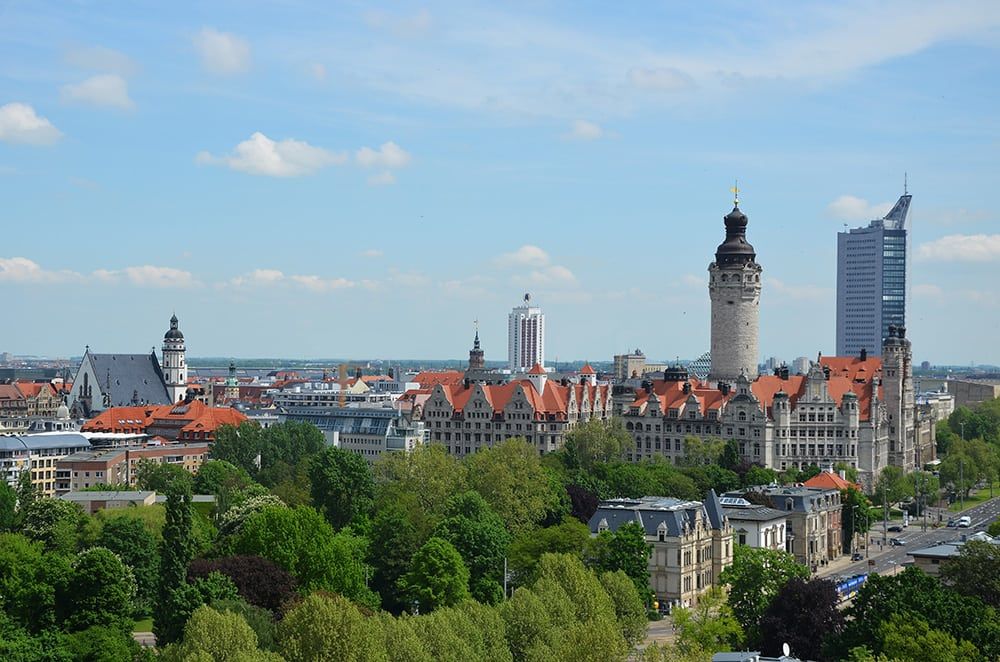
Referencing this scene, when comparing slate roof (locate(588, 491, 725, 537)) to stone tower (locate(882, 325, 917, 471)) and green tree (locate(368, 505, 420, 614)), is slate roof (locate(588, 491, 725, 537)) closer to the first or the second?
green tree (locate(368, 505, 420, 614))

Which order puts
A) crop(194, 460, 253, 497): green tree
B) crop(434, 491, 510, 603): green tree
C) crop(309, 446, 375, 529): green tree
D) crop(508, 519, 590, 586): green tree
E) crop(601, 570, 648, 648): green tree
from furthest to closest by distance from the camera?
crop(194, 460, 253, 497): green tree
crop(309, 446, 375, 529): green tree
crop(508, 519, 590, 586): green tree
crop(434, 491, 510, 603): green tree
crop(601, 570, 648, 648): green tree

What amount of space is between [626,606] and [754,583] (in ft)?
26.6

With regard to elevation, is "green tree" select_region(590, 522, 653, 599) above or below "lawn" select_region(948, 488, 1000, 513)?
above

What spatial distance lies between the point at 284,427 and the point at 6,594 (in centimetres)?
8413

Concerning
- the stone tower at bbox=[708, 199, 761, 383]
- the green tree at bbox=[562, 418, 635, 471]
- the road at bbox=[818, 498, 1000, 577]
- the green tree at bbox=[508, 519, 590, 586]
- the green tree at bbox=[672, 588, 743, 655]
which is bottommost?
the road at bbox=[818, 498, 1000, 577]

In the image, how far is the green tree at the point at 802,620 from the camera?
242ft

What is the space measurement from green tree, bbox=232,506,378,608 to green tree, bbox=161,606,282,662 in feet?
59.4

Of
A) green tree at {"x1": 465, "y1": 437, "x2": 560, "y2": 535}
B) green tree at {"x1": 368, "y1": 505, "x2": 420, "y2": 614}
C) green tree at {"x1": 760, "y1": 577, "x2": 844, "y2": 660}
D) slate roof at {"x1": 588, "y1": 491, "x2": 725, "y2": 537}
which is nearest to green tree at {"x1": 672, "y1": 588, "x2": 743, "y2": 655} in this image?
green tree at {"x1": 760, "y1": 577, "x2": 844, "y2": 660}

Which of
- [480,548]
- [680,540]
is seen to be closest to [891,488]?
[680,540]

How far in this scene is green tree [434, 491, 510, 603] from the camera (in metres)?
88.0

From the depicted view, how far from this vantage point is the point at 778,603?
76250 millimetres

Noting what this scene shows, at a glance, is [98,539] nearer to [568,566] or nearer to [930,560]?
[568,566]

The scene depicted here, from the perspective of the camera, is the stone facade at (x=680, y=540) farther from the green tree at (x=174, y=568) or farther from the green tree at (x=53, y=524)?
the green tree at (x=53, y=524)

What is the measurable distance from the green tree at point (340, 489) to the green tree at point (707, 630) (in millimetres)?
36036
